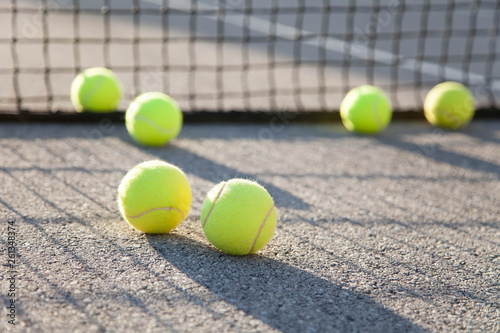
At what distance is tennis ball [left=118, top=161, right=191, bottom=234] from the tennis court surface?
0.28 ft

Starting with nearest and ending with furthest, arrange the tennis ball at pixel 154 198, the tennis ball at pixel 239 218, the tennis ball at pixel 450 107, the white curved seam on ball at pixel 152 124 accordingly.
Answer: the tennis ball at pixel 239 218, the tennis ball at pixel 154 198, the white curved seam on ball at pixel 152 124, the tennis ball at pixel 450 107

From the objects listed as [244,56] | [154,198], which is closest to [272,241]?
[154,198]

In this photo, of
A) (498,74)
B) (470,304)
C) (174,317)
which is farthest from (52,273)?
(498,74)

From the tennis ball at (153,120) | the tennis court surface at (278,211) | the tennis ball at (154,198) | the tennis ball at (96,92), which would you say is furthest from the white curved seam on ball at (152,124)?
the tennis ball at (154,198)

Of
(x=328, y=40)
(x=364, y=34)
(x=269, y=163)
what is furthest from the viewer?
(x=364, y=34)

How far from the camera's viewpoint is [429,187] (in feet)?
11.2

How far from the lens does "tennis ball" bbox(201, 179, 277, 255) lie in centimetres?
234

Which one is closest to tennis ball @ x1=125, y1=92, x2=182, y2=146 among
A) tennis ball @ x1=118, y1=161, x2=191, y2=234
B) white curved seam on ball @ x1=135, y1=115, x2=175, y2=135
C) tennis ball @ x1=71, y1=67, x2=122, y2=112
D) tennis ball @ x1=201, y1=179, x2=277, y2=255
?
white curved seam on ball @ x1=135, y1=115, x2=175, y2=135

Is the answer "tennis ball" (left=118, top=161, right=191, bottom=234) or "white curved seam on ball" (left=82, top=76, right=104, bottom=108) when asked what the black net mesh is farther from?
"tennis ball" (left=118, top=161, right=191, bottom=234)

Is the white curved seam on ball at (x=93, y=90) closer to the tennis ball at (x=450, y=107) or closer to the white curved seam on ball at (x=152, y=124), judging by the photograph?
the white curved seam on ball at (x=152, y=124)

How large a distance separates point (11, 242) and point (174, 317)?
914mm

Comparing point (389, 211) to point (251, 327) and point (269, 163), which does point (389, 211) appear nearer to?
point (269, 163)

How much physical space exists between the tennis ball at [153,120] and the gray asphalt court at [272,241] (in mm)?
87

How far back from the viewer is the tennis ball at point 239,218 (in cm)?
234
